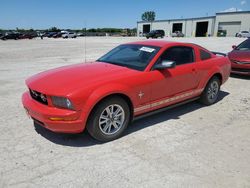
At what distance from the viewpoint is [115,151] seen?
3.47 meters

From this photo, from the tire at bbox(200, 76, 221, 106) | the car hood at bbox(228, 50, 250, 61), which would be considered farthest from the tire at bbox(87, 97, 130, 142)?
the car hood at bbox(228, 50, 250, 61)

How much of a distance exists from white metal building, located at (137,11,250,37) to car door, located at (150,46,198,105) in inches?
2498

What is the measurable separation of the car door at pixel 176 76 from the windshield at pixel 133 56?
21 cm

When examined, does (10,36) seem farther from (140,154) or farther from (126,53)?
(140,154)

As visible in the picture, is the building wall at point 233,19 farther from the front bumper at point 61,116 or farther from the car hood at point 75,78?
the front bumper at point 61,116

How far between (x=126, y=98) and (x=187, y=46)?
6.54 feet

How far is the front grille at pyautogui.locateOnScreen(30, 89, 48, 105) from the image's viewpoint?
11.4ft

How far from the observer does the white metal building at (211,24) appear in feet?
197

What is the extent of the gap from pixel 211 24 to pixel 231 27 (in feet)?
20.3

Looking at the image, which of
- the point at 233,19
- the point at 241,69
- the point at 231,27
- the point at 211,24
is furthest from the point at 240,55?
the point at 211,24

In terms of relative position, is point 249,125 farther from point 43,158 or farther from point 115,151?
point 43,158

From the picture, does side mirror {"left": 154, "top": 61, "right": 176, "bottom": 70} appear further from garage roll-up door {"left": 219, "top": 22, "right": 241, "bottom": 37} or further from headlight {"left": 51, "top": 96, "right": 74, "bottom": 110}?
garage roll-up door {"left": 219, "top": 22, "right": 241, "bottom": 37}

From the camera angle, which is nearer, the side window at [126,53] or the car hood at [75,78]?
the car hood at [75,78]

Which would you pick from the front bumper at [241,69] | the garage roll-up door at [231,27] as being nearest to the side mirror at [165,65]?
the front bumper at [241,69]
